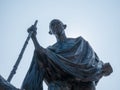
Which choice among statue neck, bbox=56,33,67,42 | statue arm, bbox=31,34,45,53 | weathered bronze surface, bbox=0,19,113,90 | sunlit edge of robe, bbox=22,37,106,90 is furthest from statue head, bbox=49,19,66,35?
statue arm, bbox=31,34,45,53

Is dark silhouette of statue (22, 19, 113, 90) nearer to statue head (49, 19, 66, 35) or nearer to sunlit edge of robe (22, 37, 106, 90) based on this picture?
sunlit edge of robe (22, 37, 106, 90)

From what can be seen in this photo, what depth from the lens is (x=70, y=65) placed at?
887 centimetres

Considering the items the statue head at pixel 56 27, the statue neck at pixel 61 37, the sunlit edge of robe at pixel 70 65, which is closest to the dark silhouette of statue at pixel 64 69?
the sunlit edge of robe at pixel 70 65

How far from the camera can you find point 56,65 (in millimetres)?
8930

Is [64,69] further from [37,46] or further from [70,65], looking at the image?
[37,46]

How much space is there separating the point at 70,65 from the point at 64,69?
185 millimetres

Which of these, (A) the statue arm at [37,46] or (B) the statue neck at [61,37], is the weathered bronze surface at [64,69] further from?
(B) the statue neck at [61,37]

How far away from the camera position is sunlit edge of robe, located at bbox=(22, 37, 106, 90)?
873cm

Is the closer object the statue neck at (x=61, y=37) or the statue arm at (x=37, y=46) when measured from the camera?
the statue arm at (x=37, y=46)

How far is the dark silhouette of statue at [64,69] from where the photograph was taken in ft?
28.7

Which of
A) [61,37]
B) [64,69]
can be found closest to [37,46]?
[64,69]

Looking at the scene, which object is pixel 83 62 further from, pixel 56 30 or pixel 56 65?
pixel 56 30

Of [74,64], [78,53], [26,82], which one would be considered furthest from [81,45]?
[26,82]

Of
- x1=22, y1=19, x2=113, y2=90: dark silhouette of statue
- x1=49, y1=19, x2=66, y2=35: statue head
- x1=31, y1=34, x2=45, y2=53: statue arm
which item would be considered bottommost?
x1=22, y1=19, x2=113, y2=90: dark silhouette of statue
